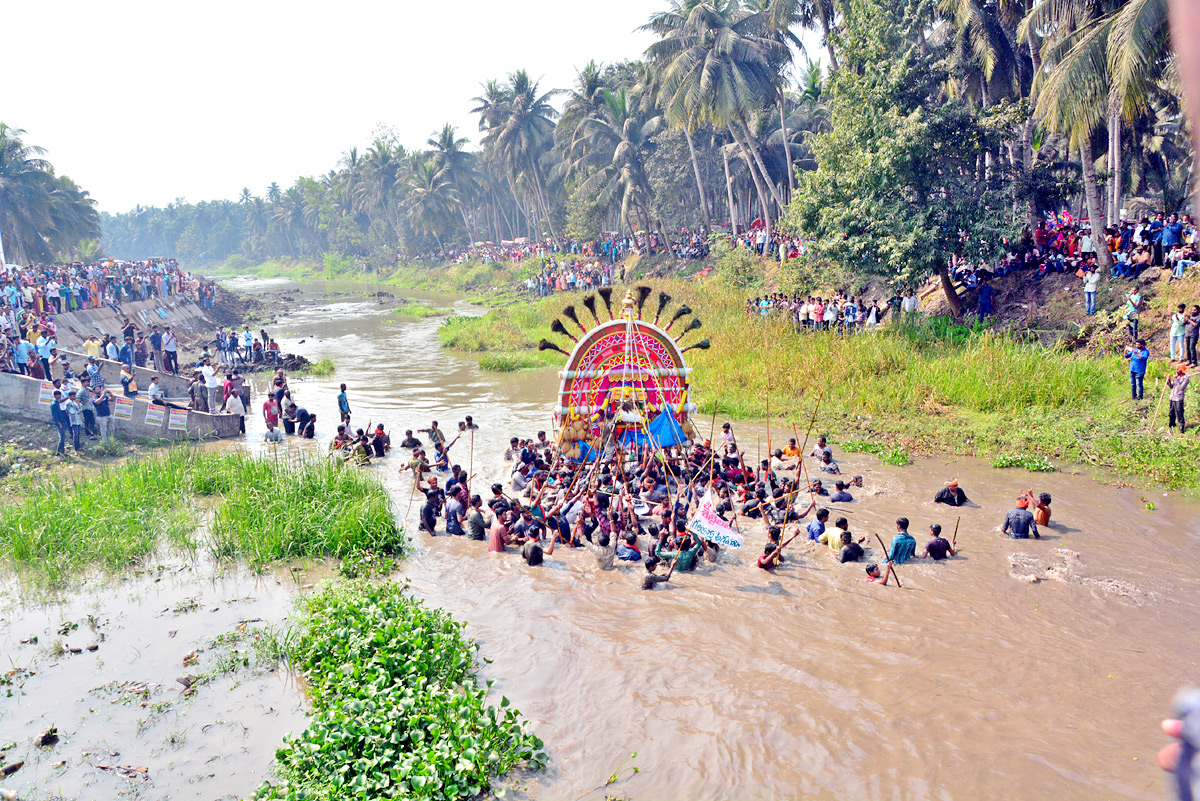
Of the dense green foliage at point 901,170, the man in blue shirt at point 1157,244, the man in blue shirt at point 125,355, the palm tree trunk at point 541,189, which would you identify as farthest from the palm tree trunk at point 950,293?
the palm tree trunk at point 541,189

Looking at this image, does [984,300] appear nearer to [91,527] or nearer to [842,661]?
[842,661]

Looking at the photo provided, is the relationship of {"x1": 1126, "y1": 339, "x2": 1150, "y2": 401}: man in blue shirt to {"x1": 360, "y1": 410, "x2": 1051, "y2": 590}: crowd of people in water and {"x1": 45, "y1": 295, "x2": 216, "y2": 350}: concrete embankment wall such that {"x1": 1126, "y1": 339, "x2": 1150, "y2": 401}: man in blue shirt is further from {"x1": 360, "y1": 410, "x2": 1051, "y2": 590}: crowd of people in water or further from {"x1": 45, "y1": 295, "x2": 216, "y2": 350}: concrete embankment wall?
{"x1": 45, "y1": 295, "x2": 216, "y2": 350}: concrete embankment wall

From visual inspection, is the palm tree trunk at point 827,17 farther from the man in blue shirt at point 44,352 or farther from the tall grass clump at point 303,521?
the man in blue shirt at point 44,352

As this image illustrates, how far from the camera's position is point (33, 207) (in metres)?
45.3

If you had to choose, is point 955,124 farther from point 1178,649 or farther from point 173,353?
point 173,353

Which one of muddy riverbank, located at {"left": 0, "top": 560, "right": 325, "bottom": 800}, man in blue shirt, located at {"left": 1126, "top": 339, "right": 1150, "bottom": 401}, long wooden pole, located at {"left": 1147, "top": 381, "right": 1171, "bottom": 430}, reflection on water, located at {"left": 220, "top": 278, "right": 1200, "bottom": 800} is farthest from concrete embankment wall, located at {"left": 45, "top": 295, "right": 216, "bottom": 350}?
long wooden pole, located at {"left": 1147, "top": 381, "right": 1171, "bottom": 430}

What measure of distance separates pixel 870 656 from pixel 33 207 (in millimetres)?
52785

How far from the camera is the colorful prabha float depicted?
1476cm

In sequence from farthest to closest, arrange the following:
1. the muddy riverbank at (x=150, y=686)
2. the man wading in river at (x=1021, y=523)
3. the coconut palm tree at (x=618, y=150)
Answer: the coconut palm tree at (x=618, y=150) < the man wading in river at (x=1021, y=523) < the muddy riverbank at (x=150, y=686)

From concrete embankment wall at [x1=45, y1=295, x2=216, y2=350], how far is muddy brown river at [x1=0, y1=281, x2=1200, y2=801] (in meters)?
21.5

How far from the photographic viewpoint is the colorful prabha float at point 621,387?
48.4ft

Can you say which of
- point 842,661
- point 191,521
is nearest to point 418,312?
point 191,521

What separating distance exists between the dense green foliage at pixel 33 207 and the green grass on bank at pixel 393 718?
1833 inches

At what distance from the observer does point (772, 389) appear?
20.5 meters
